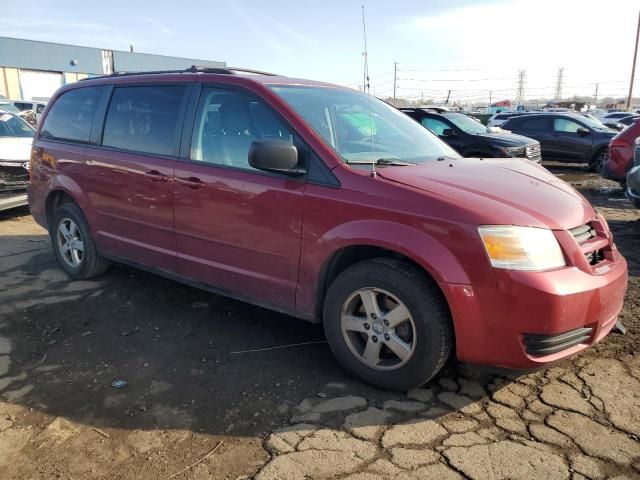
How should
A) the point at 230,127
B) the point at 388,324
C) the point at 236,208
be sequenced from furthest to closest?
the point at 230,127 → the point at 236,208 → the point at 388,324

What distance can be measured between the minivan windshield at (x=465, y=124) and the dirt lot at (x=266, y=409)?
22.1 feet

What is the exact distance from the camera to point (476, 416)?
276cm

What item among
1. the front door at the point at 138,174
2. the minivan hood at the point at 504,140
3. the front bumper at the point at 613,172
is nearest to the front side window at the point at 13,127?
the front door at the point at 138,174

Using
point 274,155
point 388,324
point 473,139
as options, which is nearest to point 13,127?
point 274,155

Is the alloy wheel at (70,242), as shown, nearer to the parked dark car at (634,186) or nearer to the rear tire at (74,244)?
the rear tire at (74,244)

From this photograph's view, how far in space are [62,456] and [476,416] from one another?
2106mm

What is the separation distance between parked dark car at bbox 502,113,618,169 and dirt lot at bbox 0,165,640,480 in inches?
392

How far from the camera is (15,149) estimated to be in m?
8.03

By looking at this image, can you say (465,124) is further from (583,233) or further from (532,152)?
(583,233)

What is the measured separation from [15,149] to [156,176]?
5521mm

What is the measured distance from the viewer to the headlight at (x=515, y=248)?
2.57 meters

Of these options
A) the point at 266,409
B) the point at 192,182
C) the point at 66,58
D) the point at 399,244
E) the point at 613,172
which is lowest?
the point at 266,409

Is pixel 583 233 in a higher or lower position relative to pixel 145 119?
lower

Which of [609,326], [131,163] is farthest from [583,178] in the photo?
[131,163]
